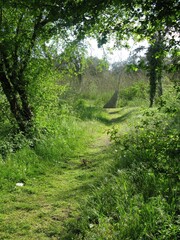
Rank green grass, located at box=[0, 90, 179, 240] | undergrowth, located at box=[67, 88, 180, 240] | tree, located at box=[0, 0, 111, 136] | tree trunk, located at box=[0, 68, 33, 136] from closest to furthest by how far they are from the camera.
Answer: undergrowth, located at box=[67, 88, 180, 240], green grass, located at box=[0, 90, 179, 240], tree, located at box=[0, 0, 111, 136], tree trunk, located at box=[0, 68, 33, 136]

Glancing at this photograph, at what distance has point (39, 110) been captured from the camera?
7.81 m

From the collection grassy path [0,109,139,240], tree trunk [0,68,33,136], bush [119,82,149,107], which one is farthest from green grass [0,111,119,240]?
bush [119,82,149,107]

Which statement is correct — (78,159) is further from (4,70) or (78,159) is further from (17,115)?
(4,70)

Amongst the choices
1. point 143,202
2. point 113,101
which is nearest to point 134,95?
point 113,101

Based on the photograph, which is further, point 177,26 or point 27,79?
point 27,79

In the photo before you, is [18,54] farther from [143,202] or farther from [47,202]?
[143,202]

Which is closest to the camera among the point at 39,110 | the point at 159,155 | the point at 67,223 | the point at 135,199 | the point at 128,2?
the point at 128,2

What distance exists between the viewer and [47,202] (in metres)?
4.44

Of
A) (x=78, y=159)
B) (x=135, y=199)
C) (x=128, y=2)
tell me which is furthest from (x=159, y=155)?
(x=78, y=159)

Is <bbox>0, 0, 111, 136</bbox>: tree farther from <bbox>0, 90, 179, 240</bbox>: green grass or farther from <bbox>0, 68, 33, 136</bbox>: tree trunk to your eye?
<bbox>0, 90, 179, 240</bbox>: green grass

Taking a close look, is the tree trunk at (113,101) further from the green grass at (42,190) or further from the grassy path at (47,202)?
the grassy path at (47,202)

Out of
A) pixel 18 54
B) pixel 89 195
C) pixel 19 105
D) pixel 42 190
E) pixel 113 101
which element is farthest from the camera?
pixel 113 101

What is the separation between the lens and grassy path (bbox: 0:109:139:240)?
357cm

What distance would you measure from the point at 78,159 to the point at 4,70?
316 cm
